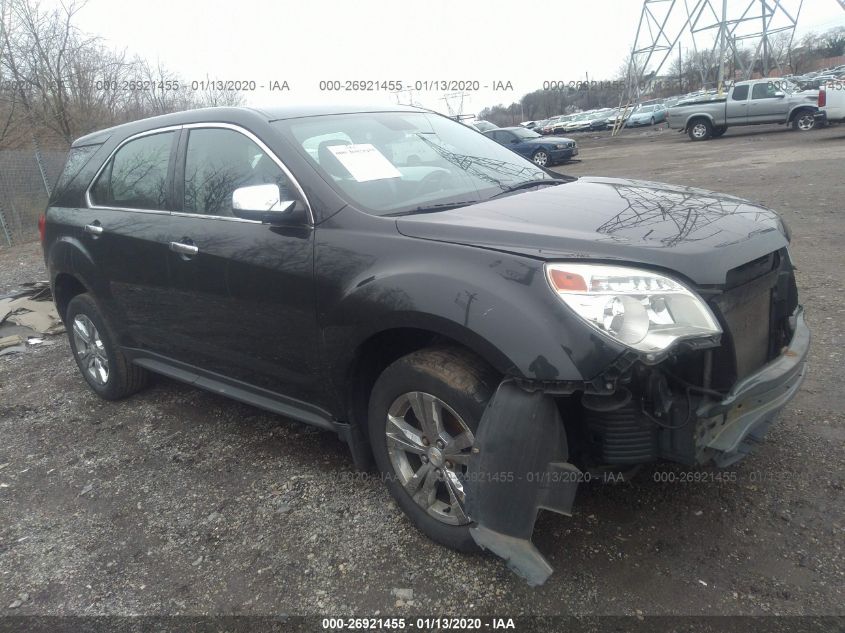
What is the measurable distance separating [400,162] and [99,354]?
2.72 m

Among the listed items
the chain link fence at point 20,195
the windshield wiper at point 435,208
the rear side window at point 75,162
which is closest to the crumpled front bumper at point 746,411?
the windshield wiper at point 435,208

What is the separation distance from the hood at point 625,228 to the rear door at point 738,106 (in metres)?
23.4

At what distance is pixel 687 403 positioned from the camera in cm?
217

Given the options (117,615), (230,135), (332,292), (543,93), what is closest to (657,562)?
(332,292)

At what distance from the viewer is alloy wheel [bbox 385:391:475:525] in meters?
2.50

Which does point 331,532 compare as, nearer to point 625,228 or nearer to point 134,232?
point 625,228

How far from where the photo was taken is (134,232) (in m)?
3.66

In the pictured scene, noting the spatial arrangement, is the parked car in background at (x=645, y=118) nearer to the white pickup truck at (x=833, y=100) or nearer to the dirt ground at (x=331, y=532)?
the white pickup truck at (x=833, y=100)

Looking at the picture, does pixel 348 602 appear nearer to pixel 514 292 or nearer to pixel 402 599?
pixel 402 599

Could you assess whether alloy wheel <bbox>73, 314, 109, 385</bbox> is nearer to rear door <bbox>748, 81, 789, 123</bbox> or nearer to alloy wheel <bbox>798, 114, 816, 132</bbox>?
alloy wheel <bbox>798, 114, 816, 132</bbox>

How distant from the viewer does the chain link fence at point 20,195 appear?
13859 mm

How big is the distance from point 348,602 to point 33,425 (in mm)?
3081

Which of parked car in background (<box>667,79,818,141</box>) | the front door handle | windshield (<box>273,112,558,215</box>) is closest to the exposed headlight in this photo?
windshield (<box>273,112,558,215</box>)

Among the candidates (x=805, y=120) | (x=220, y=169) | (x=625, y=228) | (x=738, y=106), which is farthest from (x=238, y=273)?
(x=738, y=106)
